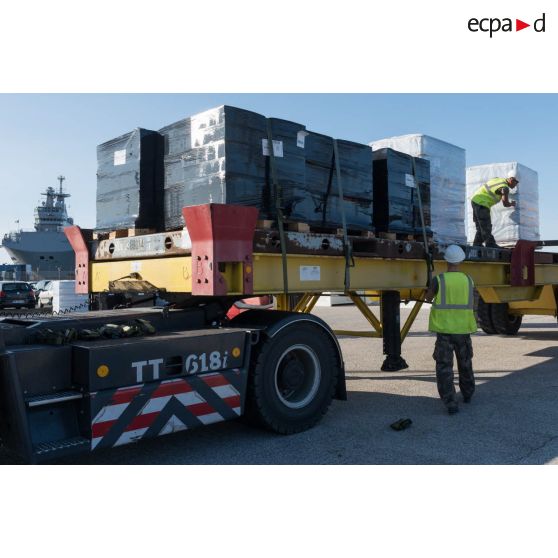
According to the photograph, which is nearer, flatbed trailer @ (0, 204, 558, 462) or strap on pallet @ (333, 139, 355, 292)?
flatbed trailer @ (0, 204, 558, 462)

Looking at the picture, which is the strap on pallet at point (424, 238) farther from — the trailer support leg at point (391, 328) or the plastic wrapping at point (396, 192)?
the trailer support leg at point (391, 328)

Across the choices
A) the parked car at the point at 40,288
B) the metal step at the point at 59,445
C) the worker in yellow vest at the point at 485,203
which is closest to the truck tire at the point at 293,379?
the metal step at the point at 59,445

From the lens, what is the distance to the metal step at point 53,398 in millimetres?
3410

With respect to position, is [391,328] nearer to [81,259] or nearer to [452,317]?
[452,317]

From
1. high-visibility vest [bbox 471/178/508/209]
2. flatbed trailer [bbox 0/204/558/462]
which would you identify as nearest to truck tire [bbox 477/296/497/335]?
high-visibility vest [bbox 471/178/508/209]

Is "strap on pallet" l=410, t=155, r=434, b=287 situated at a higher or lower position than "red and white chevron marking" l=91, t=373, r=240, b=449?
higher

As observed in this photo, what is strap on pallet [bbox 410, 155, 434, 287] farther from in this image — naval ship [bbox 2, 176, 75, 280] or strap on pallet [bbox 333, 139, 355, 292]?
naval ship [bbox 2, 176, 75, 280]

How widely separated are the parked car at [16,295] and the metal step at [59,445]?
2116 cm

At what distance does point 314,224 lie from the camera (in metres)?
5.24

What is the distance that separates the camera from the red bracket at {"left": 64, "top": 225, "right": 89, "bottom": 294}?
576 cm

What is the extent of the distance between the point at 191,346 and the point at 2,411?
128cm

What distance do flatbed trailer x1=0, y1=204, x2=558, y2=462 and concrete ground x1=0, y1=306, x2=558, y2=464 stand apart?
282 mm

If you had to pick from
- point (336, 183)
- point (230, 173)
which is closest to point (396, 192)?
point (336, 183)

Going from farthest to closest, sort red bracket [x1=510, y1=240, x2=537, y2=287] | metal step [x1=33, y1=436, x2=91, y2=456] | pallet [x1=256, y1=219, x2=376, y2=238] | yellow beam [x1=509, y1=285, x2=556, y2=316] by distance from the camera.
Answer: yellow beam [x1=509, y1=285, x2=556, y2=316]
red bracket [x1=510, y1=240, x2=537, y2=287]
pallet [x1=256, y1=219, x2=376, y2=238]
metal step [x1=33, y1=436, x2=91, y2=456]
